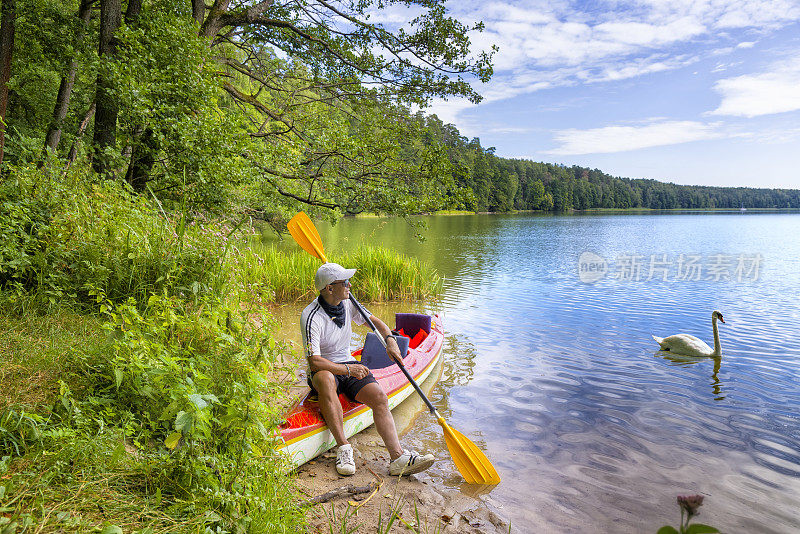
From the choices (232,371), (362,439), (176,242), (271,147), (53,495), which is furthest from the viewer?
(271,147)

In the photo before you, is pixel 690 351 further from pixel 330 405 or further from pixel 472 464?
pixel 330 405

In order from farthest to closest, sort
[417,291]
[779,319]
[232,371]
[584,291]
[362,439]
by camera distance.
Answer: [584,291], [417,291], [779,319], [362,439], [232,371]

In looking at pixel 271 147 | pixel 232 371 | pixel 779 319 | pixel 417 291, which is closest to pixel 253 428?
pixel 232 371

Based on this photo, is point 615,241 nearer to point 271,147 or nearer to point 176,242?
point 271,147

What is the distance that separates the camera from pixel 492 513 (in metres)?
3.86

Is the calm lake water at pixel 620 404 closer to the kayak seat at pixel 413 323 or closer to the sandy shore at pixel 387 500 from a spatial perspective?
the sandy shore at pixel 387 500

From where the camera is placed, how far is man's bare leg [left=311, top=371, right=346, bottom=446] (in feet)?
14.3

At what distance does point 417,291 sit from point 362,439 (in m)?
7.54

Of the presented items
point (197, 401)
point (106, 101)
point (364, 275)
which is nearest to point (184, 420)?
point (197, 401)

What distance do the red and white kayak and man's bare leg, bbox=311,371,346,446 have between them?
11 centimetres

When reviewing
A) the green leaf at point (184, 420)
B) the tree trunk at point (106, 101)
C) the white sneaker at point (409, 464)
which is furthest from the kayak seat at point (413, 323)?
the green leaf at point (184, 420)

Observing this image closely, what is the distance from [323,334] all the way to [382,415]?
3.18 feet

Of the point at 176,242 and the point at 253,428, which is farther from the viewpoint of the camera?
the point at 176,242

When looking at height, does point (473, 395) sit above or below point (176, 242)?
below
